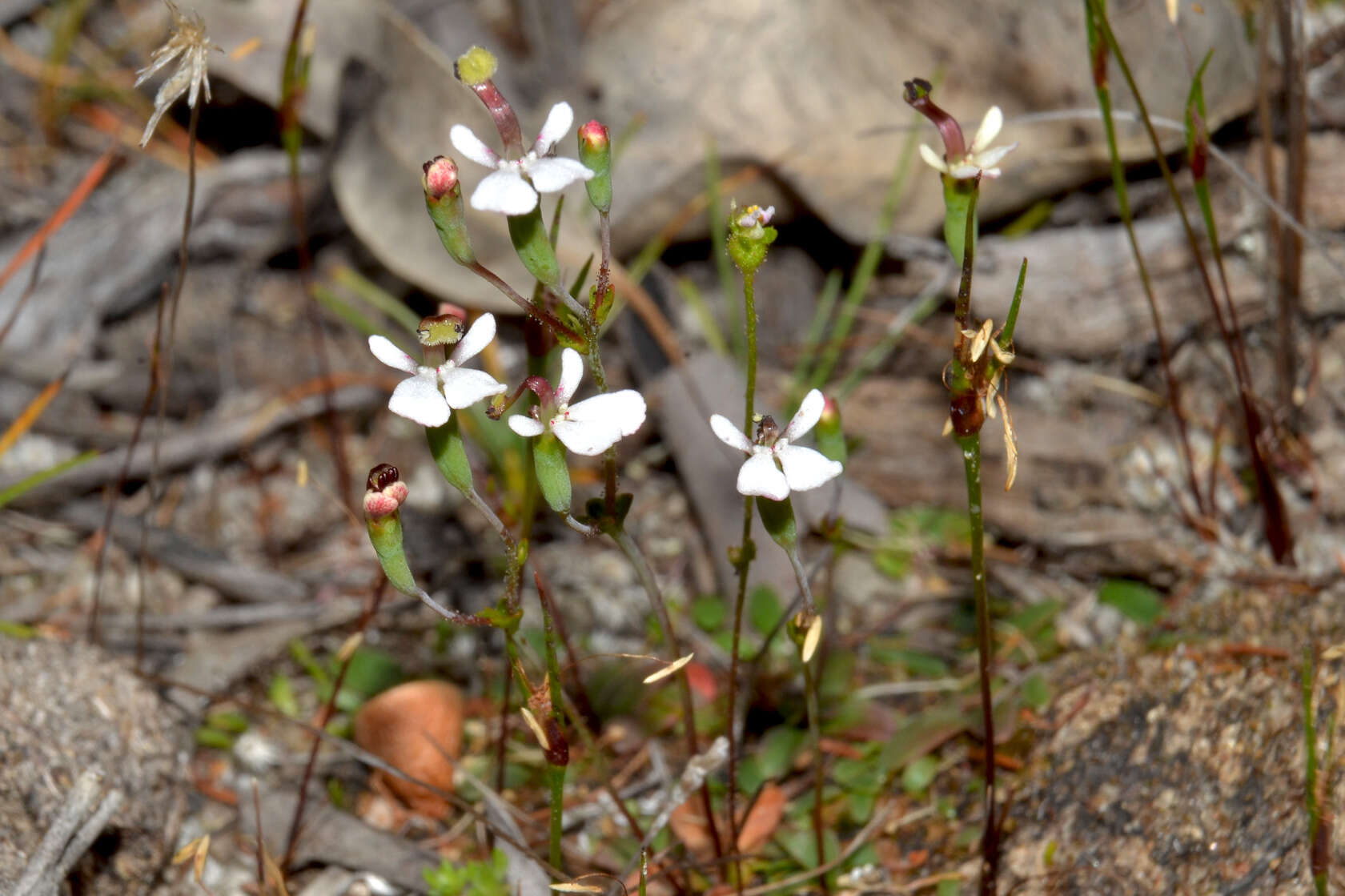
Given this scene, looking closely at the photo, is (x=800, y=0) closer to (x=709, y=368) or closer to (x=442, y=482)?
(x=709, y=368)

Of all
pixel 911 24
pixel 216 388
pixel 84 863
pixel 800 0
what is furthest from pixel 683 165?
pixel 84 863

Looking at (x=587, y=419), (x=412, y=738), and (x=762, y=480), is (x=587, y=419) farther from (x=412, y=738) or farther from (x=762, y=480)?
(x=412, y=738)

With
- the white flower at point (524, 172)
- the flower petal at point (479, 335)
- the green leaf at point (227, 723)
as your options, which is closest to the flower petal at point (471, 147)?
the white flower at point (524, 172)

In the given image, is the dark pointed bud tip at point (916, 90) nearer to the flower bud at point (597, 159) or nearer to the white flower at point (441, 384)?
the flower bud at point (597, 159)

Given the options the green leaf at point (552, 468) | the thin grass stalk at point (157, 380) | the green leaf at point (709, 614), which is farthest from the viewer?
the green leaf at point (709, 614)

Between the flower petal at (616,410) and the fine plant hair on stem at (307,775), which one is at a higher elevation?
the flower petal at (616,410)

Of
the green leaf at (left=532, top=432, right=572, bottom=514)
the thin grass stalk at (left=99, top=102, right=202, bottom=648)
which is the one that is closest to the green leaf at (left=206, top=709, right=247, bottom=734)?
the thin grass stalk at (left=99, top=102, right=202, bottom=648)
